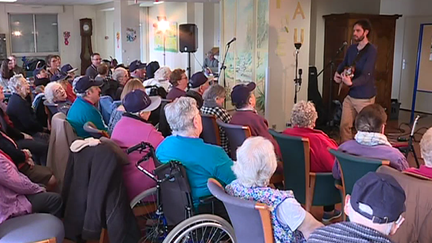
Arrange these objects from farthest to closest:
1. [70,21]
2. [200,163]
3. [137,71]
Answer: [70,21] < [137,71] < [200,163]

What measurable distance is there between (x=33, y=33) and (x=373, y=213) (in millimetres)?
14672

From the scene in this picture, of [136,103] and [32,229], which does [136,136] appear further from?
[32,229]

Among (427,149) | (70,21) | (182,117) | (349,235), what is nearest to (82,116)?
(182,117)

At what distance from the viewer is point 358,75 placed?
5.04m

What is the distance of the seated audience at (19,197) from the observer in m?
2.59

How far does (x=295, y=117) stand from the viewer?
3.41 metres

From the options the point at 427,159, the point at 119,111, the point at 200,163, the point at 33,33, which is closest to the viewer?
the point at 427,159

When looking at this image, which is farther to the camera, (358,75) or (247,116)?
(358,75)

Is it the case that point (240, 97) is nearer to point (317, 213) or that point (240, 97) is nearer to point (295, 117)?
point (295, 117)

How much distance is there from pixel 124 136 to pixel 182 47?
774 cm

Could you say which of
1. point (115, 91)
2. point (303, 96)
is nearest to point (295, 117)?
point (115, 91)

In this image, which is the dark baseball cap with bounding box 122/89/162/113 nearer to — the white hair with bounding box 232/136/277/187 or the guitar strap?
the white hair with bounding box 232/136/277/187

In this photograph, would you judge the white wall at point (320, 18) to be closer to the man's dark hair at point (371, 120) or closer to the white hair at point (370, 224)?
the man's dark hair at point (371, 120)

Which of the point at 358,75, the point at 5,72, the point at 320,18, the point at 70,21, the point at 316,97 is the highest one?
the point at 70,21
